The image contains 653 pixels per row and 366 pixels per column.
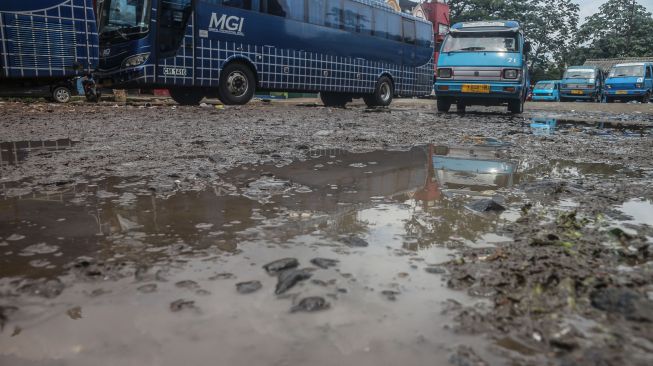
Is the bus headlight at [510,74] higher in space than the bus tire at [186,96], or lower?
higher

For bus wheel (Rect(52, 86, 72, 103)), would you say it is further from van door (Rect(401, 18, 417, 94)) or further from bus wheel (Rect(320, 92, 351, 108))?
van door (Rect(401, 18, 417, 94))

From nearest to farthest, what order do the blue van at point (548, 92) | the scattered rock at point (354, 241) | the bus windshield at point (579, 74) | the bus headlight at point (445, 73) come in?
the scattered rock at point (354, 241), the bus headlight at point (445, 73), the bus windshield at point (579, 74), the blue van at point (548, 92)

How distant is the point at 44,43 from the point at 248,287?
932cm

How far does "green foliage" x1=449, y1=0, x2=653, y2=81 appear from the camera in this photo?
42375mm

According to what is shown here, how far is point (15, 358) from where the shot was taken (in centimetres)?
105

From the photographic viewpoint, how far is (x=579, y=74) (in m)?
24.2

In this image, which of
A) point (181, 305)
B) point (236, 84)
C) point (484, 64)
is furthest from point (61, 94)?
point (181, 305)

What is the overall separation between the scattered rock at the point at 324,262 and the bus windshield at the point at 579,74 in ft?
86.4

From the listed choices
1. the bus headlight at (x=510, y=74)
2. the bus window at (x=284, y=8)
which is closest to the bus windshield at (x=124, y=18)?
the bus window at (x=284, y=8)

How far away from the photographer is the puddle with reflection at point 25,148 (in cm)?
348

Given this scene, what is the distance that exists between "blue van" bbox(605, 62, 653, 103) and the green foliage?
66.5ft

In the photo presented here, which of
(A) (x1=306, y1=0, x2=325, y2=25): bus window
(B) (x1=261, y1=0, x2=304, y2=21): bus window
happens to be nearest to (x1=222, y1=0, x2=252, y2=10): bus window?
(B) (x1=261, y1=0, x2=304, y2=21): bus window

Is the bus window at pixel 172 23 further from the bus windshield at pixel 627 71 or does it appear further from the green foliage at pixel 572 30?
the green foliage at pixel 572 30

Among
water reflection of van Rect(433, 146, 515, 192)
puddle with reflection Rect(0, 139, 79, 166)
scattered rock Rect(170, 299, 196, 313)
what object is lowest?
scattered rock Rect(170, 299, 196, 313)
